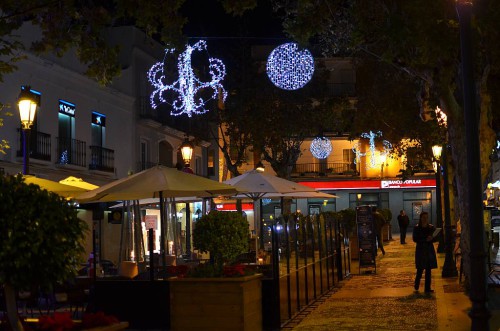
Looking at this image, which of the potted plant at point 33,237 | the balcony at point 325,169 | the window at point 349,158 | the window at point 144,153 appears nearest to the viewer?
the potted plant at point 33,237

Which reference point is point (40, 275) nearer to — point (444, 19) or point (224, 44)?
point (444, 19)

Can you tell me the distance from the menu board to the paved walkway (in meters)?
1.44

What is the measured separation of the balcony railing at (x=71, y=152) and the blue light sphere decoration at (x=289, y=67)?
8665mm

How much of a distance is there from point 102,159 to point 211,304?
834 inches

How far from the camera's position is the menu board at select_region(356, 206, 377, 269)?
22547 mm

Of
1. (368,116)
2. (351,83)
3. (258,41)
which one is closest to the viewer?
(368,116)

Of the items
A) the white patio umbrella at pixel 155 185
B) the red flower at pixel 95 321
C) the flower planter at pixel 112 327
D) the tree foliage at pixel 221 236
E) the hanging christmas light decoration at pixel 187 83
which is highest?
the hanging christmas light decoration at pixel 187 83

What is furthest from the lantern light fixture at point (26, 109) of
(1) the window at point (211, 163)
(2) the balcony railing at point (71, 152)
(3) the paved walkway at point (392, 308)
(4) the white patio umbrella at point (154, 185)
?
(1) the window at point (211, 163)

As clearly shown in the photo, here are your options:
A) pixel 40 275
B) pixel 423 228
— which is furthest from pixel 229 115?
pixel 40 275

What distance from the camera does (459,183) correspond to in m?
16.4

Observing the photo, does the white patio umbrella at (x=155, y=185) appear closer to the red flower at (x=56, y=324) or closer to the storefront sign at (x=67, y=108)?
the red flower at (x=56, y=324)

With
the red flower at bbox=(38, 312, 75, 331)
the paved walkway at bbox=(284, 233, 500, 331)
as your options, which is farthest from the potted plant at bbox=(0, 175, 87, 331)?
the paved walkway at bbox=(284, 233, 500, 331)

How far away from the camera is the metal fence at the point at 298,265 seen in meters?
12.5

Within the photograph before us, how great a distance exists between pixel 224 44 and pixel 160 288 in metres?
26.9
